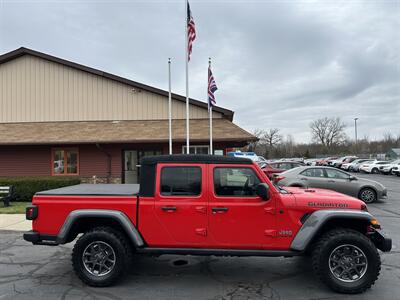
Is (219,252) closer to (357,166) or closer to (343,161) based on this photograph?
(357,166)

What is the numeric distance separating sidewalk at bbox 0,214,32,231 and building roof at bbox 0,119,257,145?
604 cm

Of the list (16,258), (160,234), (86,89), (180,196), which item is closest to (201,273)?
(160,234)

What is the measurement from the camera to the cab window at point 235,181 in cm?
466

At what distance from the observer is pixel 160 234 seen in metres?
4.64

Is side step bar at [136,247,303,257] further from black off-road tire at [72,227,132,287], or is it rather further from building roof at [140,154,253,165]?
building roof at [140,154,253,165]

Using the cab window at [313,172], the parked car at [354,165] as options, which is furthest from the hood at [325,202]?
the parked car at [354,165]

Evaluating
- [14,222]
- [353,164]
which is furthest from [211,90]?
[353,164]

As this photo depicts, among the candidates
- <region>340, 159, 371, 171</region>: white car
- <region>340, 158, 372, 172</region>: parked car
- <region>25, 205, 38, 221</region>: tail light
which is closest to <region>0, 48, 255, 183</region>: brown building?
<region>25, 205, 38, 221</region>: tail light

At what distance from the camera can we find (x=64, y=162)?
1706 centimetres

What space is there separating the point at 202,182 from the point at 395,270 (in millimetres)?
3428

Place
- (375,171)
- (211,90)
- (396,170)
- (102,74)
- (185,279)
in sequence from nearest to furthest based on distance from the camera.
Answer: (185,279), (211,90), (102,74), (396,170), (375,171)

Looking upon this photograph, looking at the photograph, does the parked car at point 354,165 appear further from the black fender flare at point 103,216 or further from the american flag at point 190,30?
the black fender flare at point 103,216

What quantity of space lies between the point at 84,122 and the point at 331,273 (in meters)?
16.5

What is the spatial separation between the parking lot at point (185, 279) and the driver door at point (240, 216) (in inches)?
25.1
